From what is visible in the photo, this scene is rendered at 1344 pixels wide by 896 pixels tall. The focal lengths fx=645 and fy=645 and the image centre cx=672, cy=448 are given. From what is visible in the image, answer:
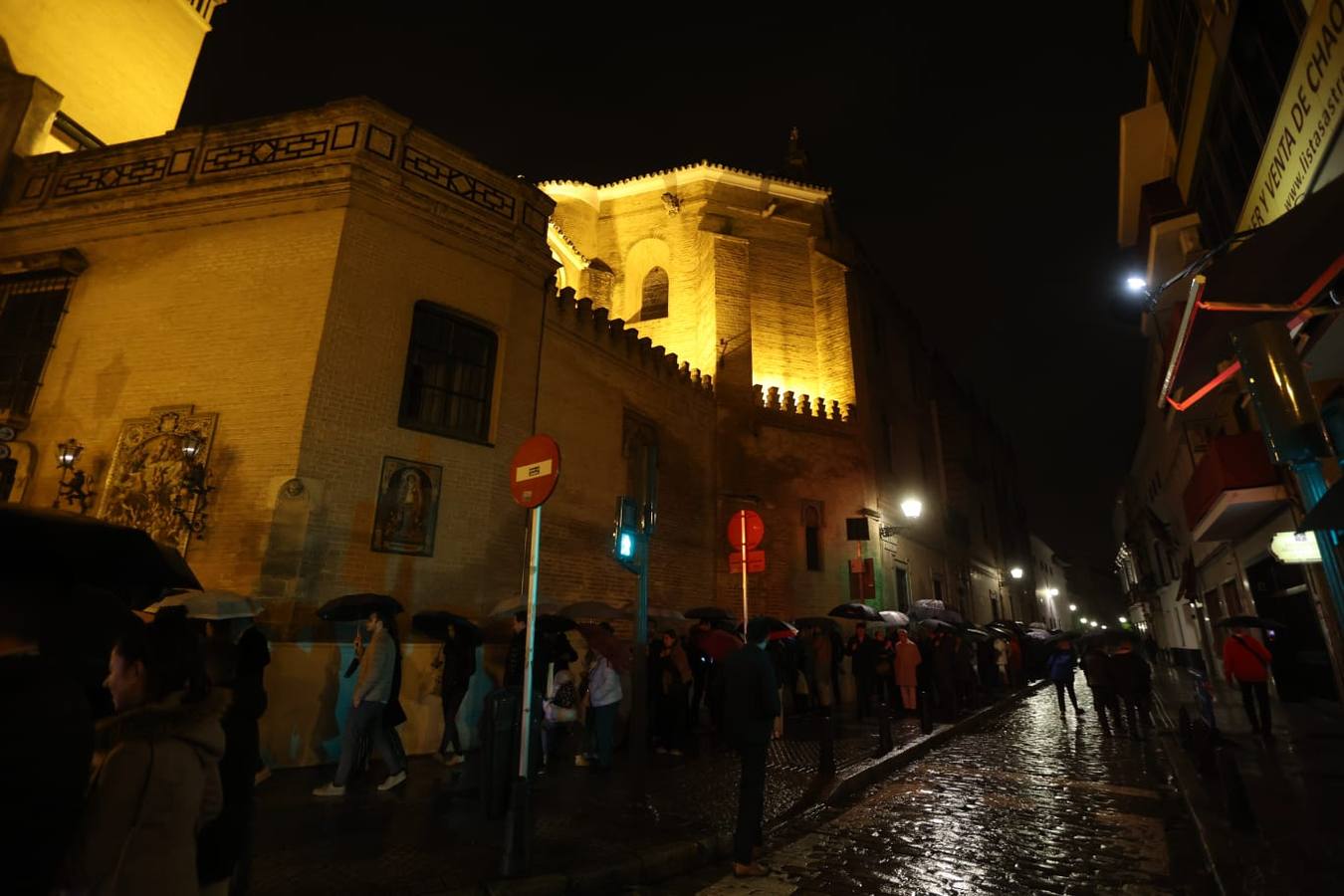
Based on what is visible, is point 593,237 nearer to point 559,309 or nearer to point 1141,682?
point 559,309

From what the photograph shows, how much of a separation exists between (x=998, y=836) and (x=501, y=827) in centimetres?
426

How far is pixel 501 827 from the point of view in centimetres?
555

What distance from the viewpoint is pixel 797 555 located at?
18250 mm

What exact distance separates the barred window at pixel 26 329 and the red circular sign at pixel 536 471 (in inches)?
385

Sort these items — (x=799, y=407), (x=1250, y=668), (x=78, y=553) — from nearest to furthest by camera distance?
(x=78, y=553), (x=1250, y=668), (x=799, y=407)

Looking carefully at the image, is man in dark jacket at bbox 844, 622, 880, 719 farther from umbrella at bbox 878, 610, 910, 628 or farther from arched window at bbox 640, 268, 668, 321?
arched window at bbox 640, 268, 668, 321

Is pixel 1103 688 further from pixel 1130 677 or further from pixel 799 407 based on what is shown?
pixel 799 407

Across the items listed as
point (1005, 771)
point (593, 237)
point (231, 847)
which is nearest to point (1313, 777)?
point (1005, 771)

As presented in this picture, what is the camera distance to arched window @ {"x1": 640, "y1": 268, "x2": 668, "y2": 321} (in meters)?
22.5

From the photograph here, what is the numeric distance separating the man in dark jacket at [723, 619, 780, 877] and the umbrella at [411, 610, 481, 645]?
4.46 metres

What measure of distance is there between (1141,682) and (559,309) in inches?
490

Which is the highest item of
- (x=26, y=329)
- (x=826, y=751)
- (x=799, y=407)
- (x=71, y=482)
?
(x=799, y=407)

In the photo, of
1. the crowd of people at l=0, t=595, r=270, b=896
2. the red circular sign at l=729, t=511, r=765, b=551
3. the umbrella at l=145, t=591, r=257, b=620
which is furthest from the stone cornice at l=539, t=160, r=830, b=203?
the crowd of people at l=0, t=595, r=270, b=896

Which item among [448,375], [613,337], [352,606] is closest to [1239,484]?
[613,337]
